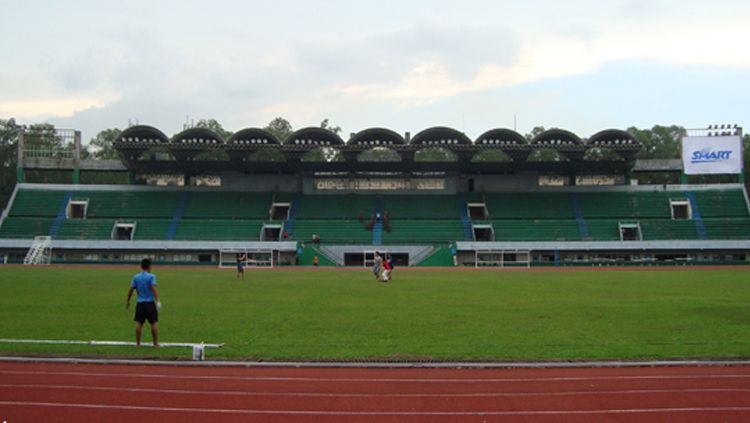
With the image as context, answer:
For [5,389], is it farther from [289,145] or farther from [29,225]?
[29,225]

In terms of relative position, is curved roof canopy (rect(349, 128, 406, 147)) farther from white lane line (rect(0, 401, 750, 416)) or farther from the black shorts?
white lane line (rect(0, 401, 750, 416))

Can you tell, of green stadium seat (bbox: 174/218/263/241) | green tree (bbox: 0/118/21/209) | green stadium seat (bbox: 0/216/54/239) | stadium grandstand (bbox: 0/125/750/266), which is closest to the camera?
stadium grandstand (bbox: 0/125/750/266)

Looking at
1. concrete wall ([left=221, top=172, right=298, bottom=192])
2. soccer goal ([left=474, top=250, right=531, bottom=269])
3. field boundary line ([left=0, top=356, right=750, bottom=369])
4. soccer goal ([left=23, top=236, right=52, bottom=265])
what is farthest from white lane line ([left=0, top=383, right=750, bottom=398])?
concrete wall ([left=221, top=172, right=298, bottom=192])

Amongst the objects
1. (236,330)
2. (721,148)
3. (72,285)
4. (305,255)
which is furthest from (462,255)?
(236,330)

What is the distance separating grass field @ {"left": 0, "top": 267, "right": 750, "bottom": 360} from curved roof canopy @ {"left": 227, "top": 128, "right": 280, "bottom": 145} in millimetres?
36817

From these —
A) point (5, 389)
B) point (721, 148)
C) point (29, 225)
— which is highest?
point (721, 148)

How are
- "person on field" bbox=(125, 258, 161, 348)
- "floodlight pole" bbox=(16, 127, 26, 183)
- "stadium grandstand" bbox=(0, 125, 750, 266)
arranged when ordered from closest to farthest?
"person on field" bbox=(125, 258, 161, 348) < "stadium grandstand" bbox=(0, 125, 750, 266) < "floodlight pole" bbox=(16, 127, 26, 183)

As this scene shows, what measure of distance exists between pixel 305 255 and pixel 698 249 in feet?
121

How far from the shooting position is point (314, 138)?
2459 inches

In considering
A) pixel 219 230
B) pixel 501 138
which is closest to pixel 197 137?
pixel 219 230

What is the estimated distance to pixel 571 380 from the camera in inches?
400

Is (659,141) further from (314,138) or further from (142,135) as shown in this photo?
(142,135)

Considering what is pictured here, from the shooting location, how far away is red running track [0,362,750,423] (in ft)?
27.4

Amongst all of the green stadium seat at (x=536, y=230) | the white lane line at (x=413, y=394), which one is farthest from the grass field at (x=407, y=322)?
the green stadium seat at (x=536, y=230)
